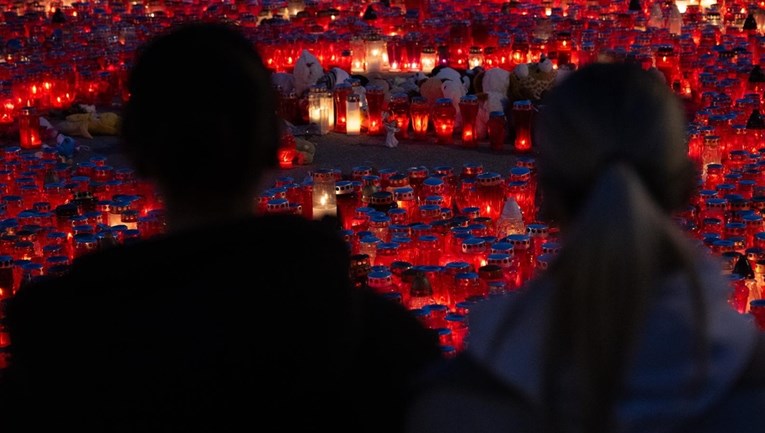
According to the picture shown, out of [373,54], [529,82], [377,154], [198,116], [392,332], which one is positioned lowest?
[377,154]

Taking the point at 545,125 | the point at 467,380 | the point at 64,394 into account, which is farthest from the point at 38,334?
the point at 545,125

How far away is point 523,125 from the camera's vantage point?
6.82 meters

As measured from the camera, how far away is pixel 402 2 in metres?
10.4

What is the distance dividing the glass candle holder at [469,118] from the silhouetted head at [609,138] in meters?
5.49

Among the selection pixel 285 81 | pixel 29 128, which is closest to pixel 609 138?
pixel 29 128

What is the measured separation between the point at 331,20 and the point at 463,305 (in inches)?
249

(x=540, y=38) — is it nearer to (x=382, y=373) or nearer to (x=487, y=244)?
(x=487, y=244)

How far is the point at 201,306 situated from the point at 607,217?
499 millimetres

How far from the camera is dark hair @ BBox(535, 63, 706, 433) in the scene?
1.30m

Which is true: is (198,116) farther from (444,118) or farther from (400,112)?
(400,112)

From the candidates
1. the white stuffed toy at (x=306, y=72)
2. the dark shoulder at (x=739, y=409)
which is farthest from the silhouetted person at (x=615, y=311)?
the white stuffed toy at (x=306, y=72)

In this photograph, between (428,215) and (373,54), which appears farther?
(373,54)

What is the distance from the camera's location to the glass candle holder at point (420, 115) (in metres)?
7.01

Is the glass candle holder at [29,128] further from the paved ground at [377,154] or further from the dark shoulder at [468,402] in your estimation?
the dark shoulder at [468,402]
